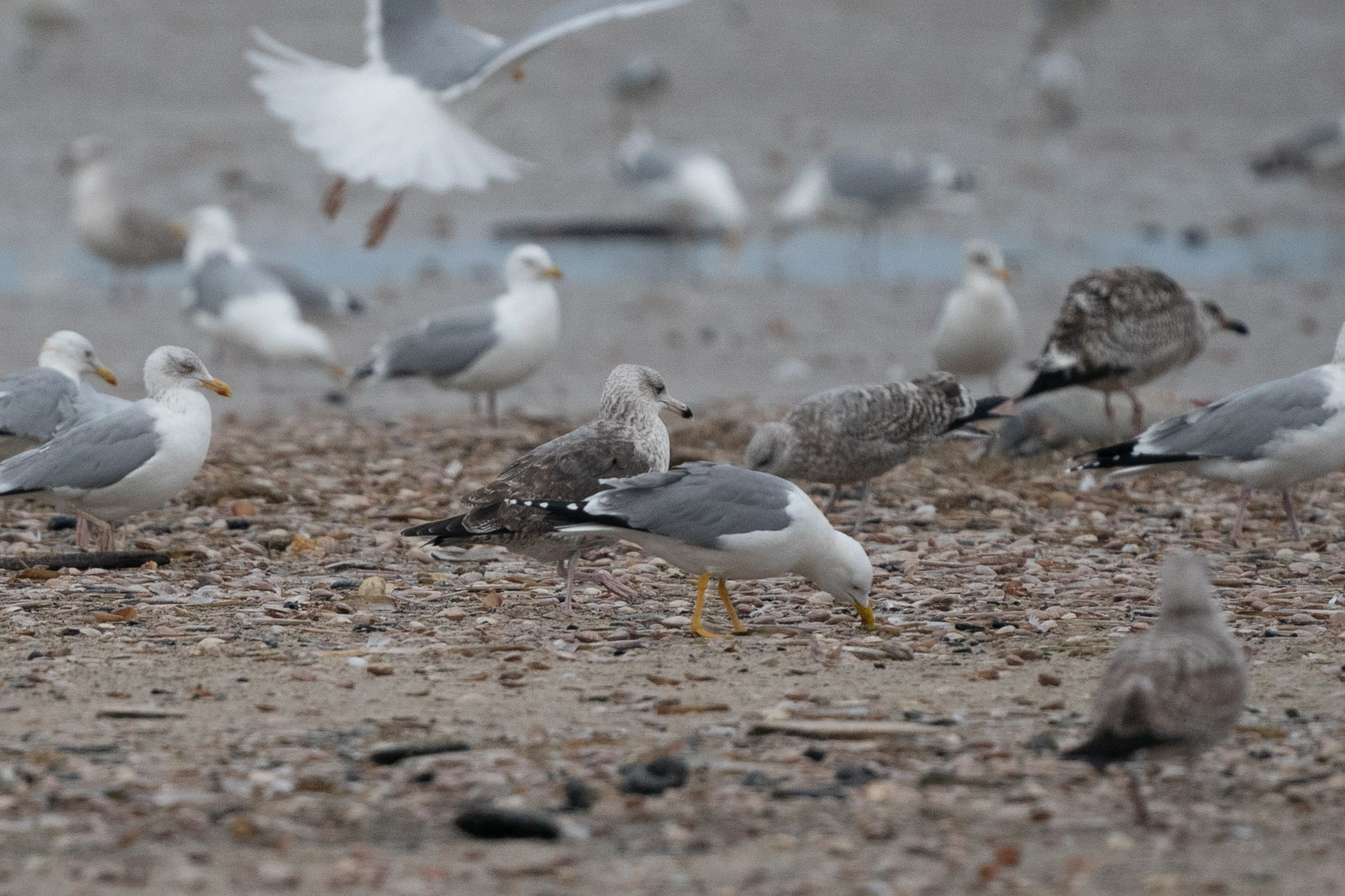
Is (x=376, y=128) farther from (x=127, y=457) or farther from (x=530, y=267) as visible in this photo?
(x=127, y=457)

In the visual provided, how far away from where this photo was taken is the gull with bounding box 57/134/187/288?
14.7 m

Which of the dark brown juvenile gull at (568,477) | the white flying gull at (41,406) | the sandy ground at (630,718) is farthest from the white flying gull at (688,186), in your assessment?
the dark brown juvenile gull at (568,477)

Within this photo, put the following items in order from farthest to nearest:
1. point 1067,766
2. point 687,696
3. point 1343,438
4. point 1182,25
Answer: point 1182,25 → point 1343,438 → point 687,696 → point 1067,766

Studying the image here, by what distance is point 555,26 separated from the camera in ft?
28.2

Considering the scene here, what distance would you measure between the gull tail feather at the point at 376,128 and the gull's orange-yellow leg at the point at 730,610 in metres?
3.51

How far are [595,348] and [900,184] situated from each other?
213 inches

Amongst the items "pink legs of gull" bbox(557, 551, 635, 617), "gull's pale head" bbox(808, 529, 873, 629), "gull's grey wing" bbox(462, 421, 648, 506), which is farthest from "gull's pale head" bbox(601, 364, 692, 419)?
"gull's pale head" bbox(808, 529, 873, 629)

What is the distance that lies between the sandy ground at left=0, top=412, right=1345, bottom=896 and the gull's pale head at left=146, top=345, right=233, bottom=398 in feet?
2.00

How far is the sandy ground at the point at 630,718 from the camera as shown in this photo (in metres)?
3.68

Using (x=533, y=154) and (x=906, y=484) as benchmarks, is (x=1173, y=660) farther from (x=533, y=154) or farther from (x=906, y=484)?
(x=533, y=154)

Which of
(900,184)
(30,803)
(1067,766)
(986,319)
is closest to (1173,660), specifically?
(1067,766)

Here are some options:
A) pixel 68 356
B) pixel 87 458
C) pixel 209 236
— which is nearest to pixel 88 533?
pixel 87 458

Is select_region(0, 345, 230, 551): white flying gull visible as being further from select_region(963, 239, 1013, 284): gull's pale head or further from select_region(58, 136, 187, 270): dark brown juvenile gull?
select_region(58, 136, 187, 270): dark brown juvenile gull

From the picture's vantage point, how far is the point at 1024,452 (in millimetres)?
8758
